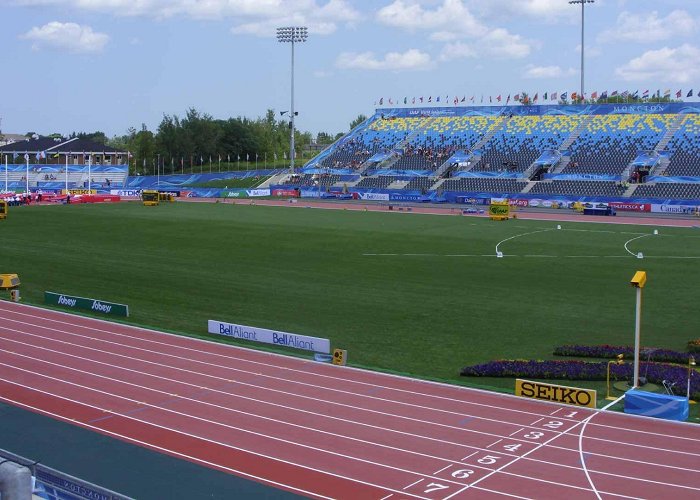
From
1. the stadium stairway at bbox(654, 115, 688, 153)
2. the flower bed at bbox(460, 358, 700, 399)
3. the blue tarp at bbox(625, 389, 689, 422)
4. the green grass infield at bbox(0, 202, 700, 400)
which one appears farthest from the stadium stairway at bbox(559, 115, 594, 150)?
the blue tarp at bbox(625, 389, 689, 422)

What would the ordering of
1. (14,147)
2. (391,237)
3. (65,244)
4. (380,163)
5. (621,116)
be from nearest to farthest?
(65,244) → (391,237) → (621,116) → (380,163) → (14,147)

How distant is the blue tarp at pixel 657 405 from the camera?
16359 millimetres

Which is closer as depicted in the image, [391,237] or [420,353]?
[420,353]

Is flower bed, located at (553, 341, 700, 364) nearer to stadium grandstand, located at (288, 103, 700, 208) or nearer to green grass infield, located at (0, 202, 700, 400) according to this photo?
green grass infield, located at (0, 202, 700, 400)

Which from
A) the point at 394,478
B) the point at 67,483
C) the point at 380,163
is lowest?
the point at 394,478

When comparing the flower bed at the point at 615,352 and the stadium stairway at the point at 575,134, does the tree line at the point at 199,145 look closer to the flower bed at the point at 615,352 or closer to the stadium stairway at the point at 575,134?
the stadium stairway at the point at 575,134

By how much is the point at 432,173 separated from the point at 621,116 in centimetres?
2107

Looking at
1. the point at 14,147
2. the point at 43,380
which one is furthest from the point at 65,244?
the point at 14,147

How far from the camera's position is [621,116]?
292 ft

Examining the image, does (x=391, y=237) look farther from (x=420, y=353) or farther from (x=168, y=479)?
(x=168, y=479)

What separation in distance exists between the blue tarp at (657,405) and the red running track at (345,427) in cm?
27

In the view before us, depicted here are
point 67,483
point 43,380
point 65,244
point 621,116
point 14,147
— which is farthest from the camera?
point 14,147

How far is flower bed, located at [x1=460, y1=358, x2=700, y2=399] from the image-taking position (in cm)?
1986

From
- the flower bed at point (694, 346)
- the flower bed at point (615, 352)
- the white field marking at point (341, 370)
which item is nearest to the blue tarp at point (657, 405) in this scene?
the white field marking at point (341, 370)
